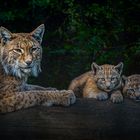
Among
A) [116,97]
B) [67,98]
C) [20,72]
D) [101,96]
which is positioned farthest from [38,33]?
[116,97]

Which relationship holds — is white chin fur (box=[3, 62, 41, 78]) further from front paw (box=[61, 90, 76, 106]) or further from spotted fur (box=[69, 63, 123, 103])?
spotted fur (box=[69, 63, 123, 103])

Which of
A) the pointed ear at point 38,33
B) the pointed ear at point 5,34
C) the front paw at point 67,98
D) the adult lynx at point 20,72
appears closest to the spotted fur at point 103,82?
the front paw at point 67,98

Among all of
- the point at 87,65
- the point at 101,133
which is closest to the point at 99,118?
the point at 101,133

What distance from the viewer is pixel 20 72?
7305 millimetres

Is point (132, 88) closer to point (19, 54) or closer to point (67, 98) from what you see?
point (67, 98)

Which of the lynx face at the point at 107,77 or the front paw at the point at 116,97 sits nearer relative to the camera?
the front paw at the point at 116,97

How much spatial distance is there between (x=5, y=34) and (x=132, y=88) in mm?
1685

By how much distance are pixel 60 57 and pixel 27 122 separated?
2.98 meters

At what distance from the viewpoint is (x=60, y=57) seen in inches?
378

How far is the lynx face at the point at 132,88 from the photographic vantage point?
7.66 meters

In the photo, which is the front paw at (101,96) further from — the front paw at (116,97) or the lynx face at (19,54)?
the lynx face at (19,54)

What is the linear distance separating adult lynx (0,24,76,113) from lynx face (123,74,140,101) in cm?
79

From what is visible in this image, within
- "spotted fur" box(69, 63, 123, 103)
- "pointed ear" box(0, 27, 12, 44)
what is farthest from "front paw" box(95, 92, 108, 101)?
"pointed ear" box(0, 27, 12, 44)

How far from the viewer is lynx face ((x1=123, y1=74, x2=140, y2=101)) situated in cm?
766
